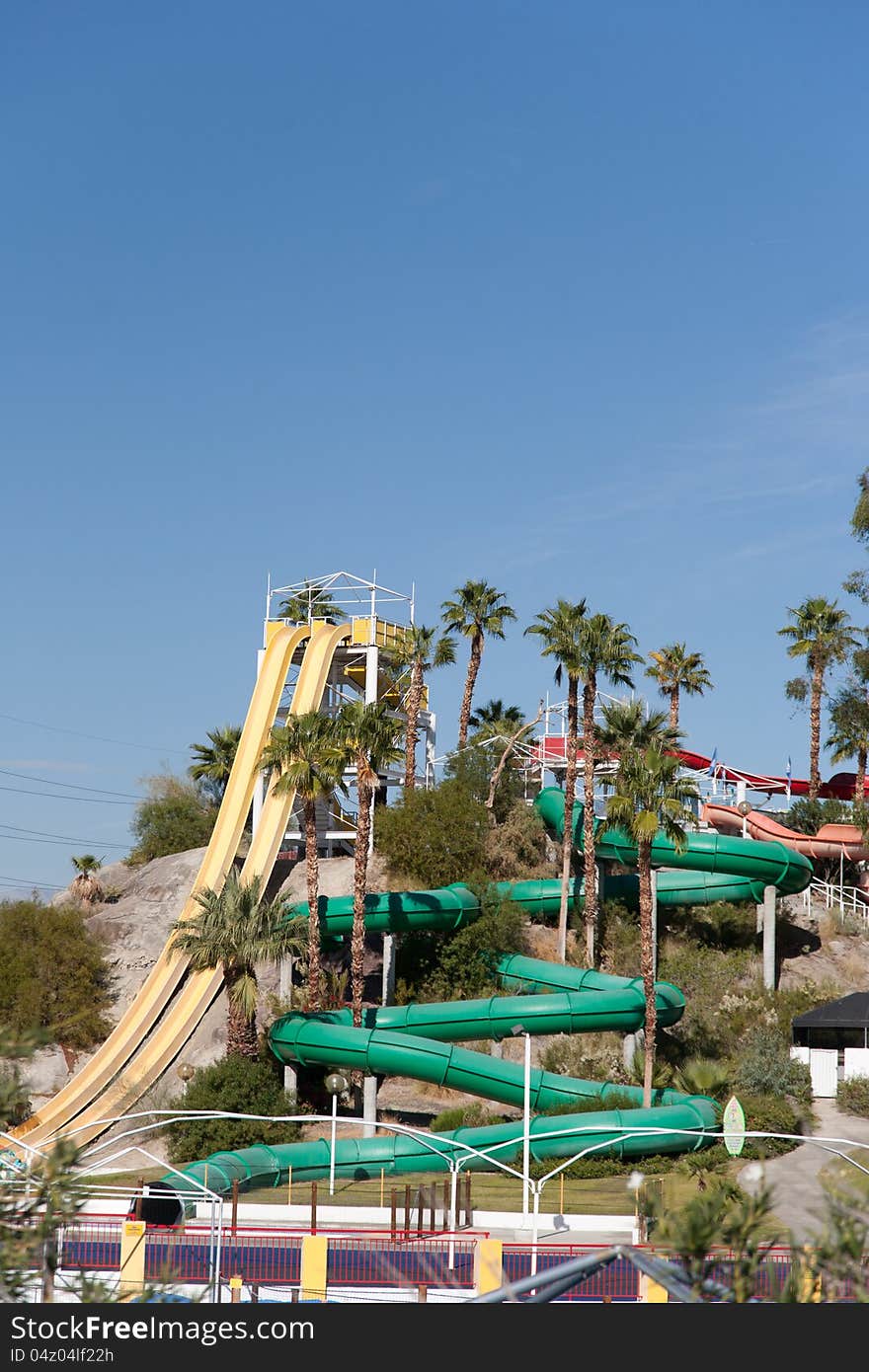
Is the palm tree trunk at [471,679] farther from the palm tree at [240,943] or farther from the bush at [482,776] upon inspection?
the palm tree at [240,943]

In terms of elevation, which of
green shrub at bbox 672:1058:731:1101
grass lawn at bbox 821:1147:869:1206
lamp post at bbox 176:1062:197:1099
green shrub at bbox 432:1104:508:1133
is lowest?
green shrub at bbox 432:1104:508:1133

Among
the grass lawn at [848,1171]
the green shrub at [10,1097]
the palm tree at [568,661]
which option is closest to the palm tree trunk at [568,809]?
the palm tree at [568,661]

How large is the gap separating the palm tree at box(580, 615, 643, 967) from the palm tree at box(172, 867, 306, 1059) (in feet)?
35.1

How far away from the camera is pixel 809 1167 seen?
1409 inches

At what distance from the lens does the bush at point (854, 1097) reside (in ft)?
133

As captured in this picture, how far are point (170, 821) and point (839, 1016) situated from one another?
36106 millimetres

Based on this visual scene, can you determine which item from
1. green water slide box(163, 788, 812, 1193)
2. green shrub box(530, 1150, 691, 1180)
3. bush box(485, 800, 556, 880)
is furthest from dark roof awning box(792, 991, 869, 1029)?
bush box(485, 800, 556, 880)

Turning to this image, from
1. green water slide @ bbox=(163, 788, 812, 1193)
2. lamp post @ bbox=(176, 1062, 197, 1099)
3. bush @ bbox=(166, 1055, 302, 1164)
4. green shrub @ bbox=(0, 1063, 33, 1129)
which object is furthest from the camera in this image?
lamp post @ bbox=(176, 1062, 197, 1099)

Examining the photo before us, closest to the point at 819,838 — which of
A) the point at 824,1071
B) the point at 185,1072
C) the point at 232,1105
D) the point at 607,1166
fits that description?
the point at 824,1071

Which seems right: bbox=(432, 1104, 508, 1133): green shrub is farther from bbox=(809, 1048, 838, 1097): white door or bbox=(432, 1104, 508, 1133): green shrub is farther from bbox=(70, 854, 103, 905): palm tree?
bbox=(70, 854, 103, 905): palm tree

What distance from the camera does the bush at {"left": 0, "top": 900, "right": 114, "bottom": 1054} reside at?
1932 inches
